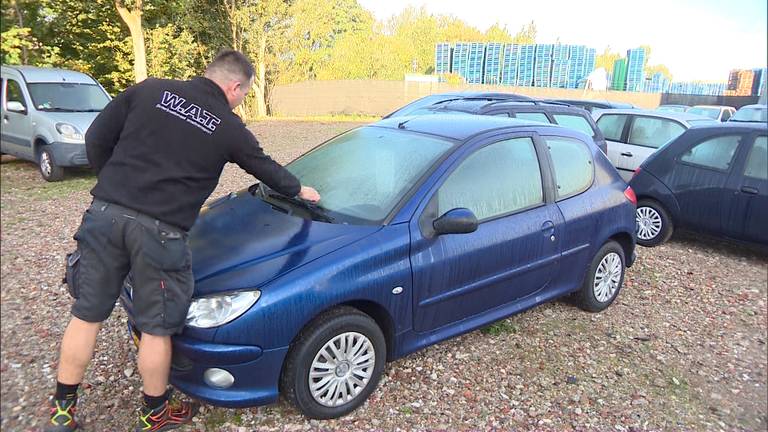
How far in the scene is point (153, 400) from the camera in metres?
2.35

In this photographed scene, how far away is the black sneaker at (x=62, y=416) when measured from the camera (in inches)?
77.7

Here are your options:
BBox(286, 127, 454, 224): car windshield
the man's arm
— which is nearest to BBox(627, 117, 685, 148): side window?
BBox(286, 127, 454, 224): car windshield

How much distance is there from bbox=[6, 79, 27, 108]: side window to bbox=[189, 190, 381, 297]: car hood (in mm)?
1083

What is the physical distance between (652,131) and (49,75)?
27.5 feet

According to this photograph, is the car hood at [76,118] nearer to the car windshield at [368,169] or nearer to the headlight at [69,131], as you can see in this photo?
the headlight at [69,131]

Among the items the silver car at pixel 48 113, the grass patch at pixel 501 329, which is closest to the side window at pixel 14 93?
the silver car at pixel 48 113

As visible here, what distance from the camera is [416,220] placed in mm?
2809

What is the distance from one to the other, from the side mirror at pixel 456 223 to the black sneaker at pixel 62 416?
1826 millimetres

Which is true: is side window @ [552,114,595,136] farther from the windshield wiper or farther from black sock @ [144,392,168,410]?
black sock @ [144,392,168,410]

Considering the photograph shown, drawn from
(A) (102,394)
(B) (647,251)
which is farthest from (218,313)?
(B) (647,251)

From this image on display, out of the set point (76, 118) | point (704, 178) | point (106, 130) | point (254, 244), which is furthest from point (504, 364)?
point (704, 178)

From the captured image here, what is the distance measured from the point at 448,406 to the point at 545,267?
1.16 metres

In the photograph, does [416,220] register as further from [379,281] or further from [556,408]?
[556,408]

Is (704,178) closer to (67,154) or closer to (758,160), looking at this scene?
(758,160)
